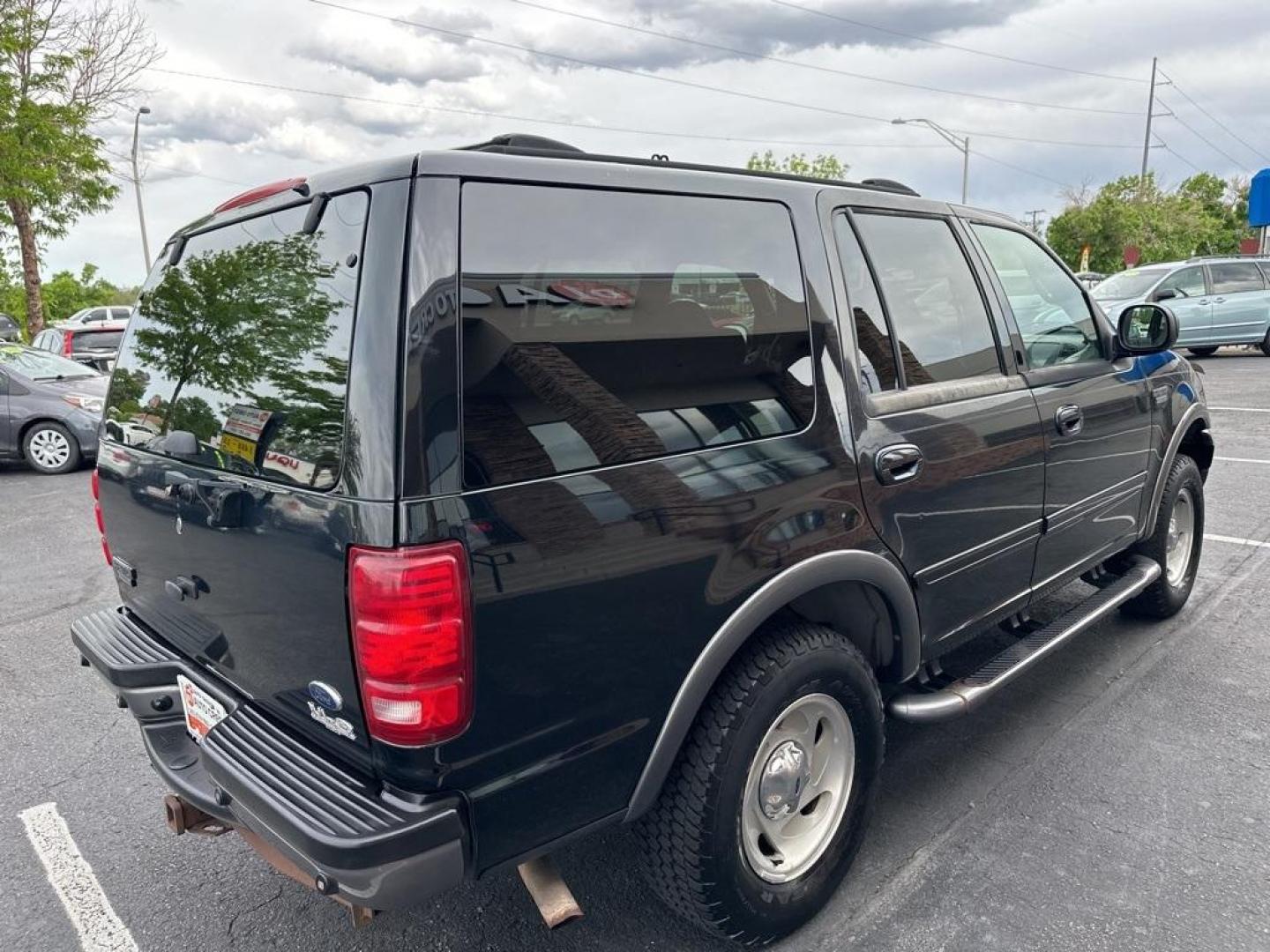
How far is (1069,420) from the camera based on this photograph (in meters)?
3.22

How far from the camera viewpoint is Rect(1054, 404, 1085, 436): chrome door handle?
10.4 feet

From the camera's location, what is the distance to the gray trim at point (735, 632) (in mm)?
1985

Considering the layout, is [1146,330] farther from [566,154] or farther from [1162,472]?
[566,154]

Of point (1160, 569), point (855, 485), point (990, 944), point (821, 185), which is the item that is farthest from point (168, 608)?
point (1160, 569)

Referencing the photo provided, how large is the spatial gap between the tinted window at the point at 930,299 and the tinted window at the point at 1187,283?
47.6ft

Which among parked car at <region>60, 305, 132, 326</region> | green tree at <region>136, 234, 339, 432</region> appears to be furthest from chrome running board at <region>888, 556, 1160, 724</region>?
parked car at <region>60, 305, 132, 326</region>

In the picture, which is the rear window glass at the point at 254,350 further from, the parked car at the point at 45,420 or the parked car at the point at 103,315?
the parked car at the point at 103,315

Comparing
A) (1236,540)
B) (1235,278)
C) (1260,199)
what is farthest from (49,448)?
(1260,199)

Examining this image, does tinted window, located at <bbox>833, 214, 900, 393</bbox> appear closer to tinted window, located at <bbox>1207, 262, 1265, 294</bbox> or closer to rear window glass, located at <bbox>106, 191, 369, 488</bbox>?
rear window glass, located at <bbox>106, 191, 369, 488</bbox>

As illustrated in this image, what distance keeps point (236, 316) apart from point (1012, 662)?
2632 millimetres

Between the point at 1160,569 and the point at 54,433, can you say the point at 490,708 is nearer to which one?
the point at 1160,569

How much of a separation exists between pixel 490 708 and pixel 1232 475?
26.1 ft

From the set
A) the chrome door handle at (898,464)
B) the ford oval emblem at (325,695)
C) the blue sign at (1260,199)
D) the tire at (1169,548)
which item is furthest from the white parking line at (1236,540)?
the blue sign at (1260,199)

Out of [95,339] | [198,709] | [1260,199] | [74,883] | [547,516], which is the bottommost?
[74,883]
